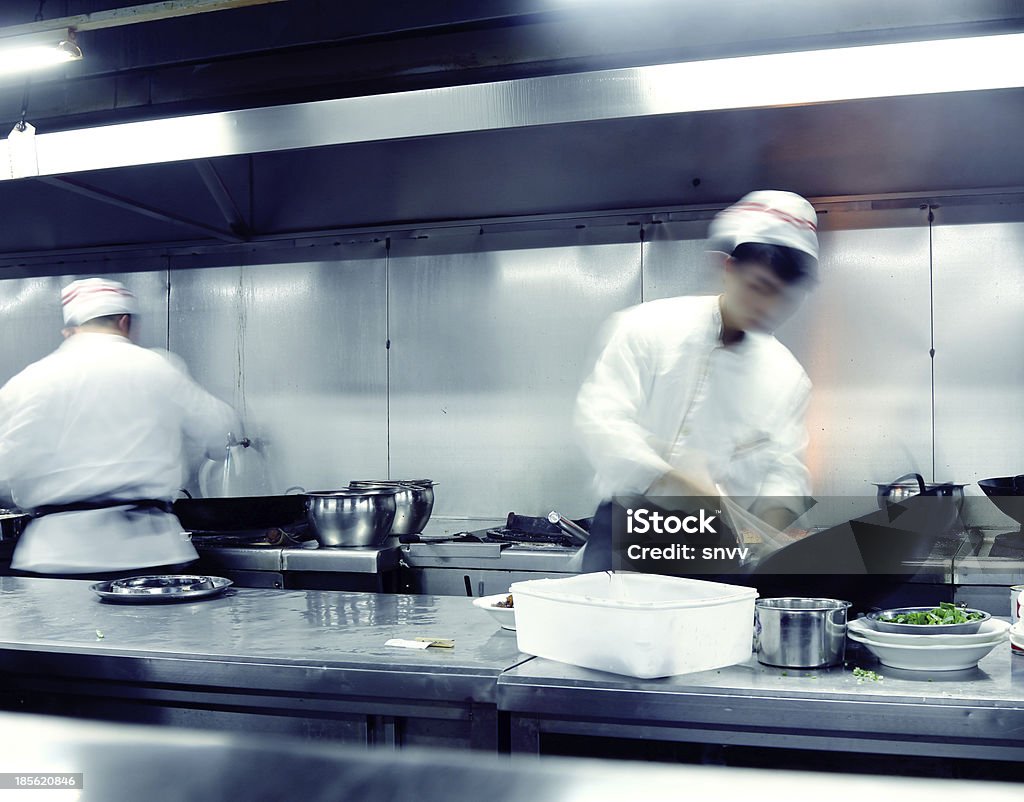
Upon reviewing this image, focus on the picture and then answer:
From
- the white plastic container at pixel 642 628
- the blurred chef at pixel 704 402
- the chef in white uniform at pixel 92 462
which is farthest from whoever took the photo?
the chef in white uniform at pixel 92 462

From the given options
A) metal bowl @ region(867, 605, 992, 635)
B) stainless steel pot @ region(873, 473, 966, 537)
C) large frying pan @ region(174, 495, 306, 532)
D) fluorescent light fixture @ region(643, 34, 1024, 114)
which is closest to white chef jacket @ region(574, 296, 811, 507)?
stainless steel pot @ region(873, 473, 966, 537)

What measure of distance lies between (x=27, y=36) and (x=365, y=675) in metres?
1.72

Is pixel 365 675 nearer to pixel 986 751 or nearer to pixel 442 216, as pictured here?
pixel 986 751

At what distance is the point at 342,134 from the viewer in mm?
2268

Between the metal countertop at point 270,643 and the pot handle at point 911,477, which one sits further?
the pot handle at point 911,477

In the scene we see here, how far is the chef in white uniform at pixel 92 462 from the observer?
9.10ft

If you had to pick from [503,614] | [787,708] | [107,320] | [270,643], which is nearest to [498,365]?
[107,320]

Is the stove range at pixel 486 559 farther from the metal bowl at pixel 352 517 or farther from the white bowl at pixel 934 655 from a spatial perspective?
the white bowl at pixel 934 655

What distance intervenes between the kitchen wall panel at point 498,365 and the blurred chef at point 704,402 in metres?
1.25

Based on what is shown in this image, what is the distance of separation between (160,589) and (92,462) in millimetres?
844

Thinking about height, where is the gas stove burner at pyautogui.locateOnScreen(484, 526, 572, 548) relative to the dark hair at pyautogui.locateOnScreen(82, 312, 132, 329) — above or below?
below

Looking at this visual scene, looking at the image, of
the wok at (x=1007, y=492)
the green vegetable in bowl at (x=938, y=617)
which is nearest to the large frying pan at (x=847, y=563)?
the green vegetable in bowl at (x=938, y=617)

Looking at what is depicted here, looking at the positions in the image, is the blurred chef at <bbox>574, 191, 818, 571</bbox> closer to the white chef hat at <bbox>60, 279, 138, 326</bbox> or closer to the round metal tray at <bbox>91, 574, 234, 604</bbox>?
the round metal tray at <bbox>91, 574, 234, 604</bbox>

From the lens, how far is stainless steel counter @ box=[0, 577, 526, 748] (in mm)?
1436
